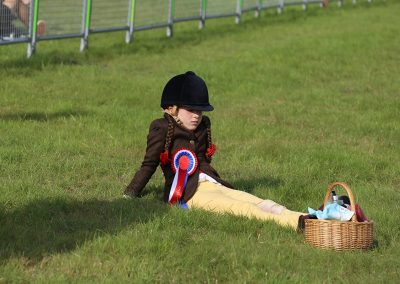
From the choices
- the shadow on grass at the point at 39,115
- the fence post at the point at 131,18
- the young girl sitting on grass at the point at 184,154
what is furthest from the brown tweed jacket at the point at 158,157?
the fence post at the point at 131,18

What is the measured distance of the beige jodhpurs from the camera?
6360 millimetres

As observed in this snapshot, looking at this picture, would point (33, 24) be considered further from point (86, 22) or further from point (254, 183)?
point (254, 183)

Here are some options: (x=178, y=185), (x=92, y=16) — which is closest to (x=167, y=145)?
(x=178, y=185)

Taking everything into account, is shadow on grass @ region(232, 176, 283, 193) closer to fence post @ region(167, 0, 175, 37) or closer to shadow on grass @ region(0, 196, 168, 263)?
shadow on grass @ region(0, 196, 168, 263)

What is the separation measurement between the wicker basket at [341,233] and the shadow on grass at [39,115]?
5.14m

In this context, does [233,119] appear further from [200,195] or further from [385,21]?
[385,21]

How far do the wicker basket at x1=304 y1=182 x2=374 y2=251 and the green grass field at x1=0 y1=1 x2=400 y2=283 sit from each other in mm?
78

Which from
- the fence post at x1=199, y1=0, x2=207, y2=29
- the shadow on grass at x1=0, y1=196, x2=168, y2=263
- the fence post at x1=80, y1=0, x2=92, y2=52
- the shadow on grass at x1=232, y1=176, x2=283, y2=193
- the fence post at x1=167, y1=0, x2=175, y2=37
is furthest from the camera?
the fence post at x1=199, y1=0, x2=207, y2=29

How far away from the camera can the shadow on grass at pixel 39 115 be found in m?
10.2

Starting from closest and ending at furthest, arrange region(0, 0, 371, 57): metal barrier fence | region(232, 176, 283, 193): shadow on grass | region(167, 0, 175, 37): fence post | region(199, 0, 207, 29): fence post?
region(232, 176, 283, 193): shadow on grass < region(0, 0, 371, 57): metal barrier fence < region(167, 0, 175, 37): fence post < region(199, 0, 207, 29): fence post

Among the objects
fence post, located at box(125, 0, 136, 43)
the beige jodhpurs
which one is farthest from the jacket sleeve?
fence post, located at box(125, 0, 136, 43)

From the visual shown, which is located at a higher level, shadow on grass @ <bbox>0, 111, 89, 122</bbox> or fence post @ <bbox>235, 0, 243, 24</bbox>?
fence post @ <bbox>235, 0, 243, 24</bbox>

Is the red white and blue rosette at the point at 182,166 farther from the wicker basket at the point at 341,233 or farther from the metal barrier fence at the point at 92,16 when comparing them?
the metal barrier fence at the point at 92,16

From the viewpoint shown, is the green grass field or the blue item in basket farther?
the blue item in basket
